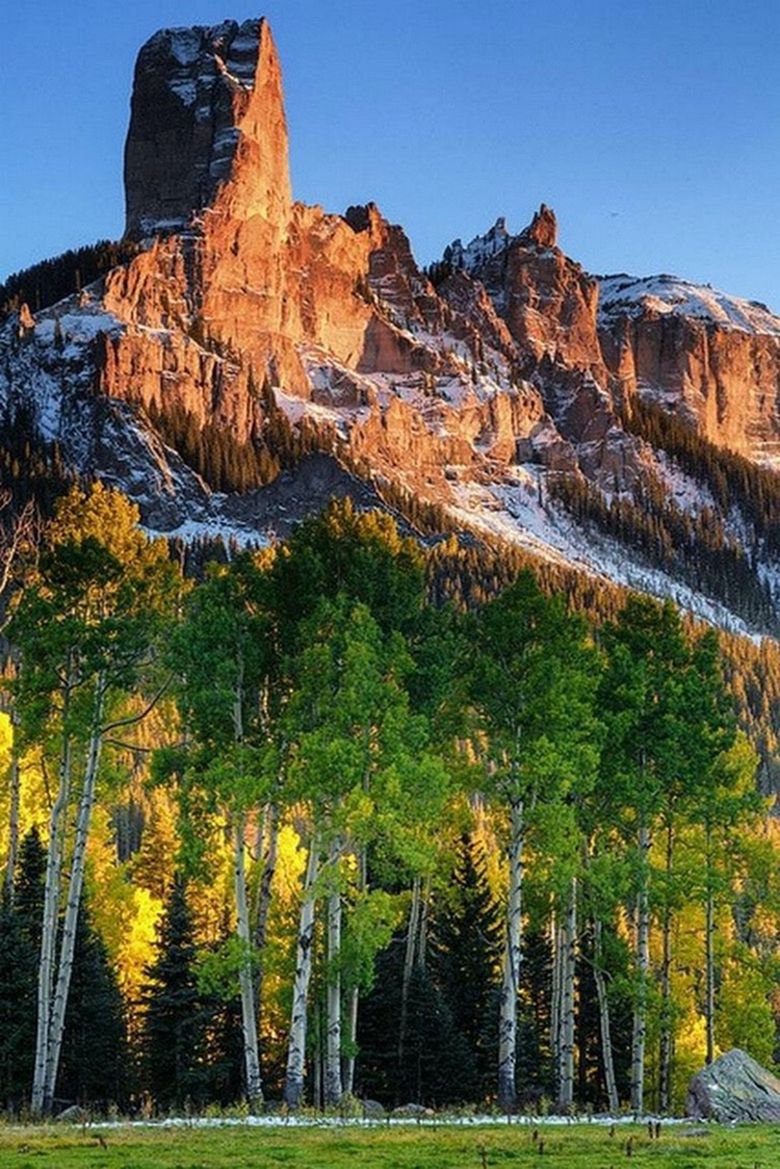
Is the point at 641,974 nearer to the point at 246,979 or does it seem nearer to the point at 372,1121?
the point at 372,1121

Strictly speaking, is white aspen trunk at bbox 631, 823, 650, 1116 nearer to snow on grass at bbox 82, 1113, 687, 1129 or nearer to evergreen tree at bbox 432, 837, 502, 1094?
snow on grass at bbox 82, 1113, 687, 1129

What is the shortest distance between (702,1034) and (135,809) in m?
90.1

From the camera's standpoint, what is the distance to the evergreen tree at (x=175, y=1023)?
39.6m

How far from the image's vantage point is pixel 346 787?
2931cm

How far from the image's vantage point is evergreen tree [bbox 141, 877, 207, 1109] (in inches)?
1560

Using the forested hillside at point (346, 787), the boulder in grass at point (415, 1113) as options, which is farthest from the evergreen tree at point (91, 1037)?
the boulder in grass at point (415, 1113)

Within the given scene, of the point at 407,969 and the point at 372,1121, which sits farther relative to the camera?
the point at 407,969

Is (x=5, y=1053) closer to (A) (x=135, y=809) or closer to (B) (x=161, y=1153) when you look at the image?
(B) (x=161, y=1153)

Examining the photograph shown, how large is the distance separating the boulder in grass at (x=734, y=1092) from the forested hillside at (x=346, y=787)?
11.6 ft

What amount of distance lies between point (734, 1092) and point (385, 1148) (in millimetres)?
10761

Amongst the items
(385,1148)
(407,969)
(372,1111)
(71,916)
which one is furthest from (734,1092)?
(71,916)

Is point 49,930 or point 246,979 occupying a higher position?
point 49,930

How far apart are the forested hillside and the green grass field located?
4.88 meters

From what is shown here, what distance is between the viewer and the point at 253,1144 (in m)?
23.0
